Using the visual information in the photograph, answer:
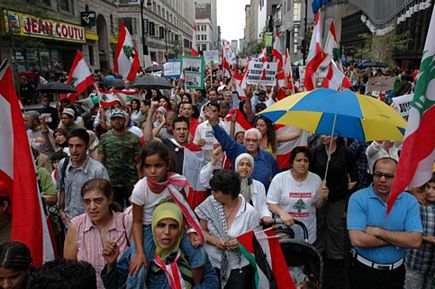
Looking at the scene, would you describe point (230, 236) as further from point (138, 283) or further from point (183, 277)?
point (138, 283)

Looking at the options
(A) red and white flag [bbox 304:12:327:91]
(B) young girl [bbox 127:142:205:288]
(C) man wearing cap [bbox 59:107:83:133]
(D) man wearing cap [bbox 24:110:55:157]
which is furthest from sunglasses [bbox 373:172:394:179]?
(C) man wearing cap [bbox 59:107:83:133]

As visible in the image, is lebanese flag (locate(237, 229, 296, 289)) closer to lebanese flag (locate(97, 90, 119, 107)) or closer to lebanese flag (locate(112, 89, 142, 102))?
lebanese flag (locate(97, 90, 119, 107))

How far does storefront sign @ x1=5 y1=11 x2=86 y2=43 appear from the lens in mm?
18517

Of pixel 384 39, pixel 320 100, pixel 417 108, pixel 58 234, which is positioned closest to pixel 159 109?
pixel 58 234

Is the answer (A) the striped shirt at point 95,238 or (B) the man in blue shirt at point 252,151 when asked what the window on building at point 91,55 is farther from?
(A) the striped shirt at point 95,238

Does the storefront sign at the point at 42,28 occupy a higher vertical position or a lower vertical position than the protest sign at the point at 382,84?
higher

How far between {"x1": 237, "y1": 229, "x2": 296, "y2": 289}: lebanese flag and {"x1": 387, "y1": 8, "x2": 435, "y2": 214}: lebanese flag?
105cm

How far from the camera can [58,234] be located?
398cm

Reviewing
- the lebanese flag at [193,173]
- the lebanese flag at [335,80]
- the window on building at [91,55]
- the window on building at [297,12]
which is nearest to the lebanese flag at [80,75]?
the lebanese flag at [193,173]

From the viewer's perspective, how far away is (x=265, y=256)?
293cm

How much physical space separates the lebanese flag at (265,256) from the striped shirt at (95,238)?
2.95 feet

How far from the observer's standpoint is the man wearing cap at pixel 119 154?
4754 millimetres

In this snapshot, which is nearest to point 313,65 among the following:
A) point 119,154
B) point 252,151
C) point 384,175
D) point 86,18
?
point 252,151

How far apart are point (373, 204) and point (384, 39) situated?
24034 mm
